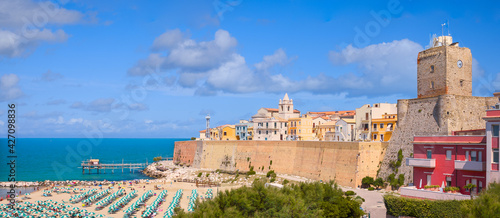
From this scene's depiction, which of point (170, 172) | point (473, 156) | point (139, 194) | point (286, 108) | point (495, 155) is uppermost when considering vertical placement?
point (286, 108)

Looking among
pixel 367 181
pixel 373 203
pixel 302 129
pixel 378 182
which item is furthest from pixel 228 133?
pixel 373 203

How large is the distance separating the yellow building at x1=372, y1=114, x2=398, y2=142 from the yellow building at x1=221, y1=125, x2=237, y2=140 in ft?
110

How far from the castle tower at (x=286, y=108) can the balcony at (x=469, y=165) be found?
1876 inches

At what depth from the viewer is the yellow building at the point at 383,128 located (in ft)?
153

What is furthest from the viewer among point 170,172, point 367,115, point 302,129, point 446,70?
point 170,172

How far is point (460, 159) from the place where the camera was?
26.0 m

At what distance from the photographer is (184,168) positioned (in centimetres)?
7219

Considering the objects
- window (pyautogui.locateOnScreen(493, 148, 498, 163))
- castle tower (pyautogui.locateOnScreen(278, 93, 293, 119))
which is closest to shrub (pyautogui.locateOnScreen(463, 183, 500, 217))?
window (pyautogui.locateOnScreen(493, 148, 498, 163))

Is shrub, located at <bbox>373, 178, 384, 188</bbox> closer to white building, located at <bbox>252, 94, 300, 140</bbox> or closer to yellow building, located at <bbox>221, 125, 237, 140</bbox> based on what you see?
white building, located at <bbox>252, 94, 300, 140</bbox>

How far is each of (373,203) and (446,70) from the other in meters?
13.7

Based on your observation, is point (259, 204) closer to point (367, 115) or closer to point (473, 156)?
point (473, 156)

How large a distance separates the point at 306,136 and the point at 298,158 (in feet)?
42.3

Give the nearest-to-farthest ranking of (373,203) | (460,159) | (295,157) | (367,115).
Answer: (460,159)
(373,203)
(295,157)
(367,115)

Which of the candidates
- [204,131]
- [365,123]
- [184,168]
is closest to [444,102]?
[365,123]
